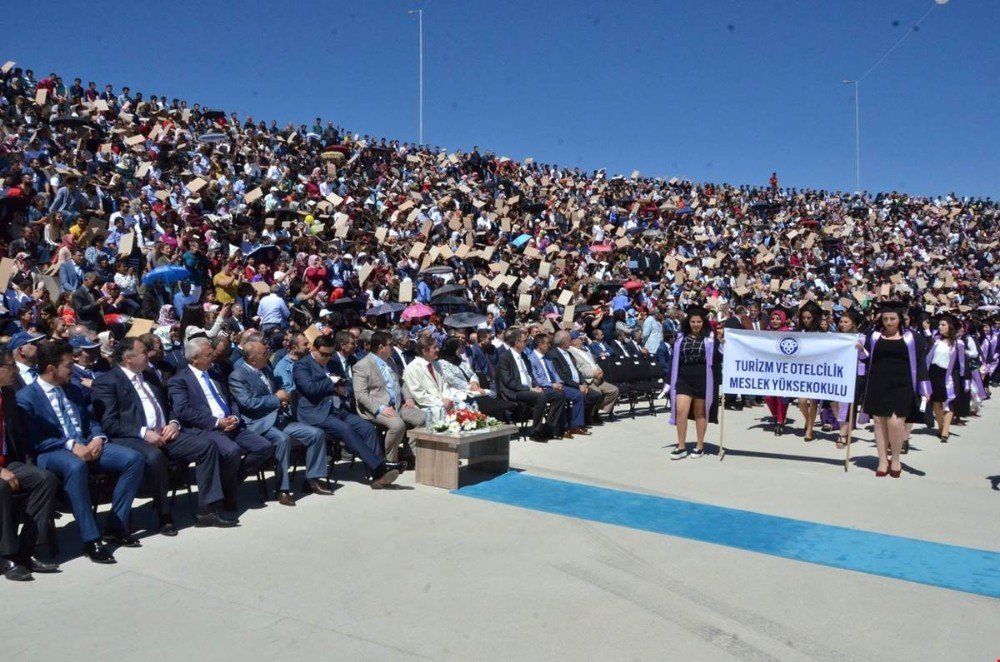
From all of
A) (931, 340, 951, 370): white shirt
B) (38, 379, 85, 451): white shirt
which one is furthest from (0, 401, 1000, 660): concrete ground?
(931, 340, 951, 370): white shirt

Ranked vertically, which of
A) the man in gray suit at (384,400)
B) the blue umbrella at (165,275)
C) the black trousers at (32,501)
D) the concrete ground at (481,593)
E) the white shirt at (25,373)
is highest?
the blue umbrella at (165,275)

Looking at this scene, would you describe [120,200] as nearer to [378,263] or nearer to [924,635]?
[378,263]

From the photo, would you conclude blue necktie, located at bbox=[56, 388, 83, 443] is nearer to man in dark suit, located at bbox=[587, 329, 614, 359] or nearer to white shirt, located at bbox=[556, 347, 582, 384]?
white shirt, located at bbox=[556, 347, 582, 384]

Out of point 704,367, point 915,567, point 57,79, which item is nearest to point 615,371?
point 704,367

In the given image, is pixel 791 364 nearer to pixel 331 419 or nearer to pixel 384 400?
pixel 384 400

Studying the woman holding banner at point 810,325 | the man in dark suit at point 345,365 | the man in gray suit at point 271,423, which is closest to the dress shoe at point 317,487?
the man in gray suit at point 271,423

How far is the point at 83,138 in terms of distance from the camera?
16719 mm

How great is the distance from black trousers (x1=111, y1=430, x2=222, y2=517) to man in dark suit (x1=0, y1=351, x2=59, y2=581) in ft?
2.80

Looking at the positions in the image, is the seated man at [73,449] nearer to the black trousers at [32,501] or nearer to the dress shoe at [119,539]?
the dress shoe at [119,539]

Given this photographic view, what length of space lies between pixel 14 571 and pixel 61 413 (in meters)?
1.16

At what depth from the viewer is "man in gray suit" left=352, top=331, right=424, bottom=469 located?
8.38 meters

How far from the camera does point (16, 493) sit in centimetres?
515

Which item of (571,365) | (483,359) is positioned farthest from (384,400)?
(571,365)

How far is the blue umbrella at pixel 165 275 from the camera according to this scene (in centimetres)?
1156
